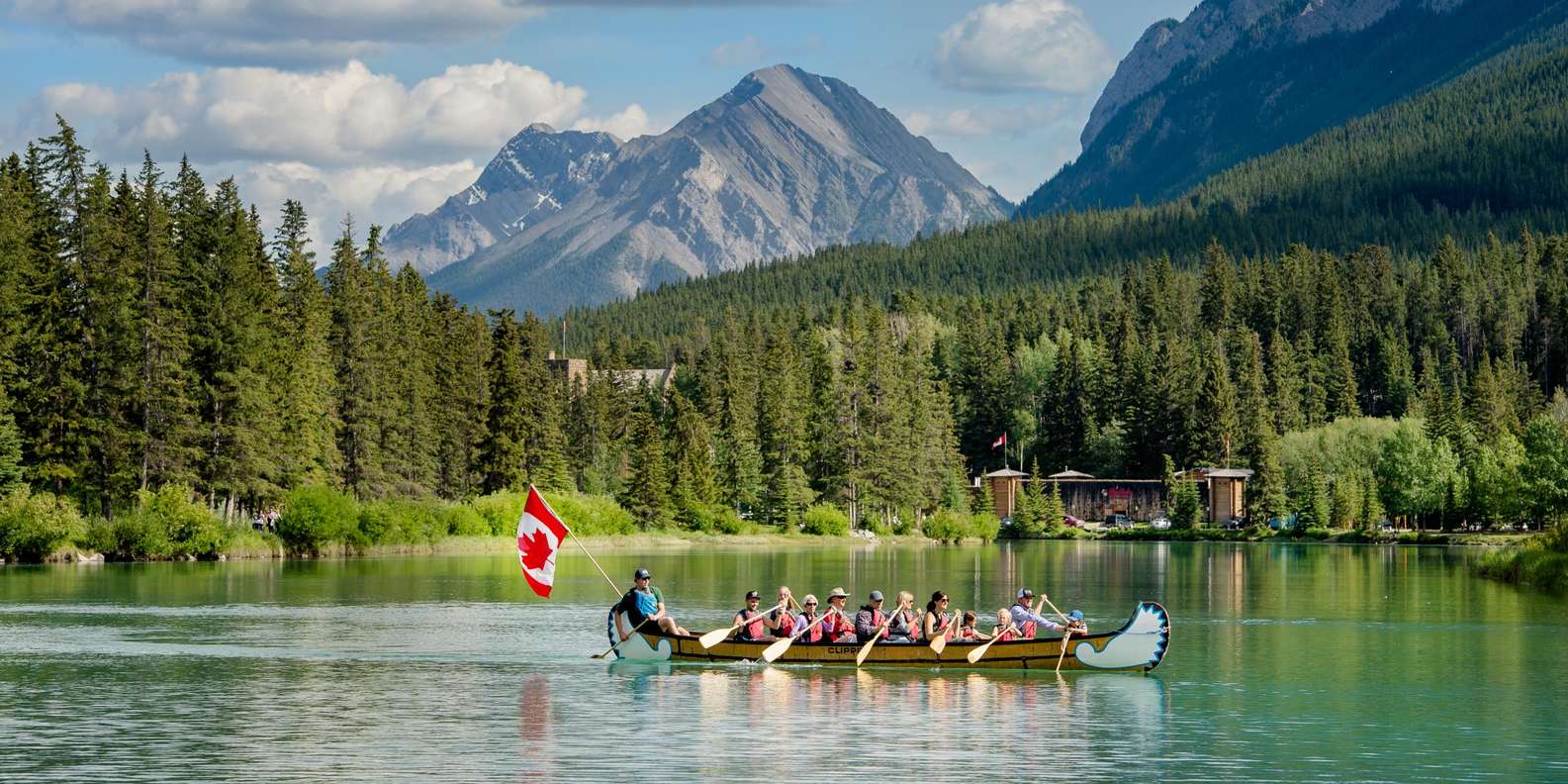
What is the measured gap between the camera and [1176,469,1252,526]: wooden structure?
16788cm

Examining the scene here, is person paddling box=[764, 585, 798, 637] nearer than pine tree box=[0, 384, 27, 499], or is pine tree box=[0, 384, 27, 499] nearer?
person paddling box=[764, 585, 798, 637]

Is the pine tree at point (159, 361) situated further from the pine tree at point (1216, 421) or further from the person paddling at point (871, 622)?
the pine tree at point (1216, 421)

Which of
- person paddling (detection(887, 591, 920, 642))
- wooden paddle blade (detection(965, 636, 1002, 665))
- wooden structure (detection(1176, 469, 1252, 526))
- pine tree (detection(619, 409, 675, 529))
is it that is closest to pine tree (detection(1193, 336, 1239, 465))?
wooden structure (detection(1176, 469, 1252, 526))

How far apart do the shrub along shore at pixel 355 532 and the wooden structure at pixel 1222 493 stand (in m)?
30.6

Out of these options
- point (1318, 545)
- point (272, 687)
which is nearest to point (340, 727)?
point (272, 687)

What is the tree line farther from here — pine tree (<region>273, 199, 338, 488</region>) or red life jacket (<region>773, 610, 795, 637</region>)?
red life jacket (<region>773, 610, 795, 637</region>)

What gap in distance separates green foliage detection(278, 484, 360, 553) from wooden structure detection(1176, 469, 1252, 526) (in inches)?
3763

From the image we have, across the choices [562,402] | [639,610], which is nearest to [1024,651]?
[639,610]

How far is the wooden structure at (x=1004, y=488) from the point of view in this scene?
176 m

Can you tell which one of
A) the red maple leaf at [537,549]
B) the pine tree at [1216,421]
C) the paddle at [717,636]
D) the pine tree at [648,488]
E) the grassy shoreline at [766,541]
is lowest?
the paddle at [717,636]

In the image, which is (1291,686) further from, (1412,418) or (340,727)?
(1412,418)

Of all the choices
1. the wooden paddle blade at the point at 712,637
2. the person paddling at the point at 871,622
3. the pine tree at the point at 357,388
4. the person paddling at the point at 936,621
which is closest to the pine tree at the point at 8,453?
the pine tree at the point at 357,388

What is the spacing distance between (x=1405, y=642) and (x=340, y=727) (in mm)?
30206

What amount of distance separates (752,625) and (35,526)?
45.7 metres
